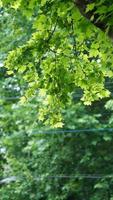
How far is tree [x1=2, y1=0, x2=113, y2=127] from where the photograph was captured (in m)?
3.44

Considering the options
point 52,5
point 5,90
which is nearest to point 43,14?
point 52,5

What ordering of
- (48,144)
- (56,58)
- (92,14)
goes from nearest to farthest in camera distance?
(92,14)
(56,58)
(48,144)

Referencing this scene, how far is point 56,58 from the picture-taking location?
3.76 m

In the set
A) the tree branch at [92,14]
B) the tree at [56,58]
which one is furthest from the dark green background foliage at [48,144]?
the tree branch at [92,14]

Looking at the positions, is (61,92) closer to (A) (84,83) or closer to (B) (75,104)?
(A) (84,83)

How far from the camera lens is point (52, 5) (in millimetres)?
3381

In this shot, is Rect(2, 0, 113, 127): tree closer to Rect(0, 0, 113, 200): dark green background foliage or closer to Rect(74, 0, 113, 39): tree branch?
Rect(74, 0, 113, 39): tree branch

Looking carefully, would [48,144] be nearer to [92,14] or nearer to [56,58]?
[56,58]

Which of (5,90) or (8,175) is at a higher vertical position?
(5,90)

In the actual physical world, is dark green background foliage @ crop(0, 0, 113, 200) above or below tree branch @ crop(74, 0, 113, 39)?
above

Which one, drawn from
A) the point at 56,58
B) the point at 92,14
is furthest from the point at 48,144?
the point at 92,14

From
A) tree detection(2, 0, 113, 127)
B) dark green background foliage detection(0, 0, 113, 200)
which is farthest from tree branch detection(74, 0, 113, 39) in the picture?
dark green background foliage detection(0, 0, 113, 200)

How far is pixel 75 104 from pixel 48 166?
5.05ft

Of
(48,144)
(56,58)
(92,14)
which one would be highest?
(48,144)
